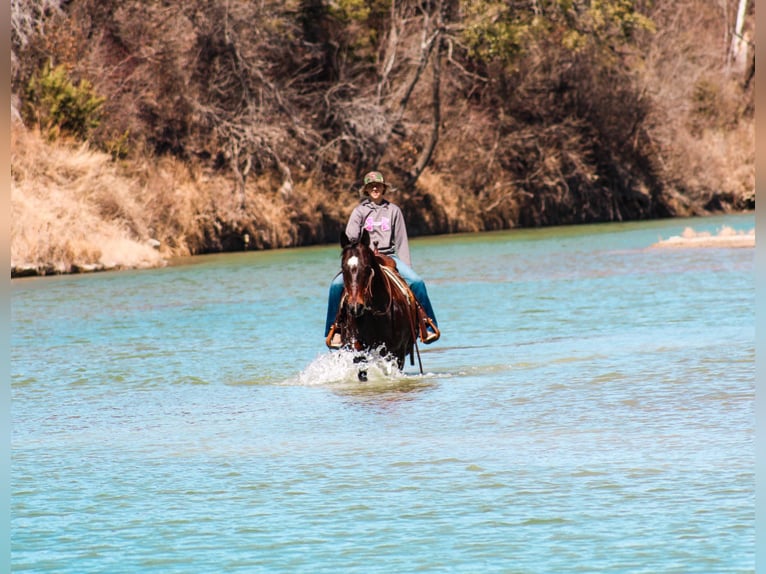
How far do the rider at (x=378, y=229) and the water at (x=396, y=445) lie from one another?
30.3 inches

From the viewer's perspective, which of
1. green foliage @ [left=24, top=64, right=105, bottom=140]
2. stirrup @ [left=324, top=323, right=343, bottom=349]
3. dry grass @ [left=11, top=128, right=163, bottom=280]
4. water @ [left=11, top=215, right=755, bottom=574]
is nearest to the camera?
water @ [left=11, top=215, right=755, bottom=574]

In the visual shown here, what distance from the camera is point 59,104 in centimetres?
4388

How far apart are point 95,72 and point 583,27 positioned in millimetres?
19130

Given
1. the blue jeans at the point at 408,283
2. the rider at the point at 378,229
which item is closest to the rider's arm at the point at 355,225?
the rider at the point at 378,229

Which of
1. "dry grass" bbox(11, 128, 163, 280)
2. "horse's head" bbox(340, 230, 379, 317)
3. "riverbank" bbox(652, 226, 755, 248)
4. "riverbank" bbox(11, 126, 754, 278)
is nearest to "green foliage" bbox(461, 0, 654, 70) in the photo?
"riverbank" bbox(11, 126, 754, 278)

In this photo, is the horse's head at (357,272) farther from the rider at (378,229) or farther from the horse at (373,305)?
the rider at (378,229)

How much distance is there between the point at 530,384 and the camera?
15.0 meters

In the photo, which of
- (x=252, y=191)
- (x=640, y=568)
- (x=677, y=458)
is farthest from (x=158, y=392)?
(x=252, y=191)

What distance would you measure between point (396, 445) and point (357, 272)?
2697 mm

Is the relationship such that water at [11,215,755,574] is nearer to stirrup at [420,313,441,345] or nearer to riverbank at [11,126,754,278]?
stirrup at [420,313,441,345]

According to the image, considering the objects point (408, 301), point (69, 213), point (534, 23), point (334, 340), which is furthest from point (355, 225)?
point (534, 23)

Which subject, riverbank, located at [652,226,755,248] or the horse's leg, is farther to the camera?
riverbank, located at [652,226,755,248]

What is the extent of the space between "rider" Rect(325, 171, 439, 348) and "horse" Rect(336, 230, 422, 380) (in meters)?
0.18

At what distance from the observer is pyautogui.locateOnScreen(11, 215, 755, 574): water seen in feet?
27.1
